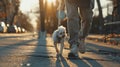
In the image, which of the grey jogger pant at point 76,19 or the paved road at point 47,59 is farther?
the grey jogger pant at point 76,19

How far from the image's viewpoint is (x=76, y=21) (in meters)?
8.23

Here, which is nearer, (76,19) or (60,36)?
(76,19)

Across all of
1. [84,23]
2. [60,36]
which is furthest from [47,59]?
[84,23]

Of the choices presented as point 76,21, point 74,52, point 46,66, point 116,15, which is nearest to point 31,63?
point 46,66

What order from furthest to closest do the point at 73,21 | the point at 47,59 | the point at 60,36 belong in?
the point at 60,36 → the point at 73,21 → the point at 47,59

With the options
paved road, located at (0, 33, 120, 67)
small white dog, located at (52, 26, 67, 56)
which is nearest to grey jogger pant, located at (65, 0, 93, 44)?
small white dog, located at (52, 26, 67, 56)

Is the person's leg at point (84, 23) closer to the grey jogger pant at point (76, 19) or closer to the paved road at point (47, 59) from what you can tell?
the grey jogger pant at point (76, 19)

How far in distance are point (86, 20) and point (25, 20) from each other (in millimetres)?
147516

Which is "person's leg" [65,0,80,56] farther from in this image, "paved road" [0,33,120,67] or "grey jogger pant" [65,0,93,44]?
"paved road" [0,33,120,67]

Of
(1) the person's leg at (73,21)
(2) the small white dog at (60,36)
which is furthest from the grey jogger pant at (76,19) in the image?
(2) the small white dog at (60,36)

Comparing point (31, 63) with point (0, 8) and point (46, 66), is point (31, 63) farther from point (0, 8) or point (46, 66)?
point (0, 8)

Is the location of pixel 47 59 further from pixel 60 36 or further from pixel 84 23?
pixel 84 23

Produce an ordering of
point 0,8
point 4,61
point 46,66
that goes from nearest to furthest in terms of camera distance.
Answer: point 46,66, point 4,61, point 0,8

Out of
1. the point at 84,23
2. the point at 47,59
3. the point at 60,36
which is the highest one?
the point at 84,23
